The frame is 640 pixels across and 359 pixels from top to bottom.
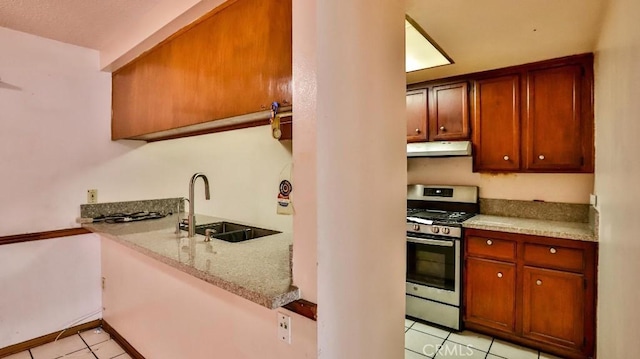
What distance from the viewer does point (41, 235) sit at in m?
2.42

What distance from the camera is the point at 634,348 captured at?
42.9 inches

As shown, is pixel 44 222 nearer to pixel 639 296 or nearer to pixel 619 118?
pixel 639 296

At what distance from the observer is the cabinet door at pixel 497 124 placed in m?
2.71

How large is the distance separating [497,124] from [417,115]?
729 mm

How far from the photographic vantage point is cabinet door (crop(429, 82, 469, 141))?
2943mm

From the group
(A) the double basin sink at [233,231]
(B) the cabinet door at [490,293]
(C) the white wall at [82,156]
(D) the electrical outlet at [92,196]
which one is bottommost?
(B) the cabinet door at [490,293]

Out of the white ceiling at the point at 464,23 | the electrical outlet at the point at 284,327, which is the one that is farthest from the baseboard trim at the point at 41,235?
the electrical outlet at the point at 284,327

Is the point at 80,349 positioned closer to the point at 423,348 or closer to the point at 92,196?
the point at 92,196

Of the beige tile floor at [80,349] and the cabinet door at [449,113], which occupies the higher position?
the cabinet door at [449,113]

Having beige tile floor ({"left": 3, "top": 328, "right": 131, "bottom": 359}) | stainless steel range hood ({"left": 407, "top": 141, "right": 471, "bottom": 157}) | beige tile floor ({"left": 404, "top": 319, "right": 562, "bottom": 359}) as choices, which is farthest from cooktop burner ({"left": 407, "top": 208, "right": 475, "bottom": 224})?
beige tile floor ({"left": 3, "top": 328, "right": 131, "bottom": 359})

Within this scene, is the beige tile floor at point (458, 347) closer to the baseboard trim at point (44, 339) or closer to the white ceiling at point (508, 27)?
the white ceiling at point (508, 27)

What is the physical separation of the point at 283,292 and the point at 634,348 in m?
1.23

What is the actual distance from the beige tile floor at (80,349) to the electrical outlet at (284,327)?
66.5 inches

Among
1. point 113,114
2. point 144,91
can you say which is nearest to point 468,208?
point 144,91
